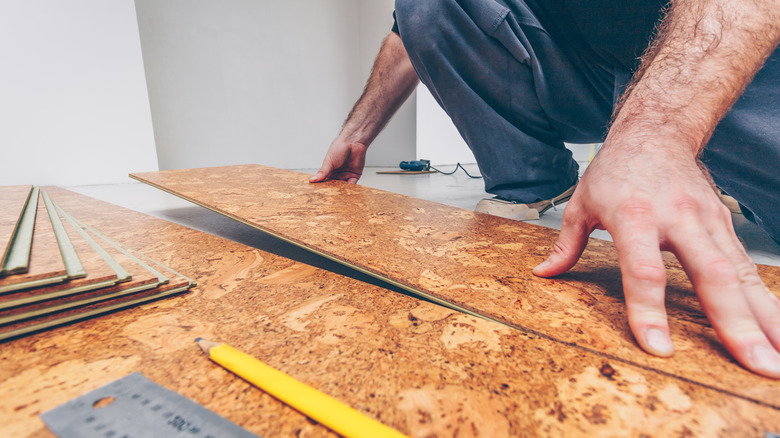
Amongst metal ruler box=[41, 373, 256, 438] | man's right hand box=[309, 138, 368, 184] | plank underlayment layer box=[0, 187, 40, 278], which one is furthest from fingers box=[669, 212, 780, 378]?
man's right hand box=[309, 138, 368, 184]

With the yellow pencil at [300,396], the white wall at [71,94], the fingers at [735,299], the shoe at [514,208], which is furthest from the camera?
the white wall at [71,94]

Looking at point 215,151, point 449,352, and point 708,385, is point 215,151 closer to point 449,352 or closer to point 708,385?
point 449,352

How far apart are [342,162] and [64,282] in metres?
1.34

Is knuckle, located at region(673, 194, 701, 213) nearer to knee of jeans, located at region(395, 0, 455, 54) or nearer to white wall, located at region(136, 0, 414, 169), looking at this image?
knee of jeans, located at region(395, 0, 455, 54)

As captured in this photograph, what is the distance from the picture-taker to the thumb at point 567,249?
0.65 metres

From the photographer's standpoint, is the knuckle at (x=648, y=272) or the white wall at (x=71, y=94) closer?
the knuckle at (x=648, y=272)

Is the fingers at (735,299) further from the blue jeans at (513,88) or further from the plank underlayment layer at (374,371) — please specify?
the blue jeans at (513,88)

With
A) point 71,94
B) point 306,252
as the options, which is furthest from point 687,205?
point 71,94

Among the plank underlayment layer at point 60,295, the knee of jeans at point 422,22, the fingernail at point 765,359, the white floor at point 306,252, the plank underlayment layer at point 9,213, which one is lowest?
the white floor at point 306,252

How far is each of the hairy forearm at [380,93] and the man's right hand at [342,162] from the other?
1.6 inches

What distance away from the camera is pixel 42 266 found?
0.60 metres

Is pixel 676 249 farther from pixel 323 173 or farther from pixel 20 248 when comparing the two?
pixel 323 173

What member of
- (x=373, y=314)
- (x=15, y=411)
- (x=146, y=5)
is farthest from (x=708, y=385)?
(x=146, y=5)

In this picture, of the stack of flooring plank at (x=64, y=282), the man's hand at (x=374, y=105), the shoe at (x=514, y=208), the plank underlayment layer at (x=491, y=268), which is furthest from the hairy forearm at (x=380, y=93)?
the stack of flooring plank at (x=64, y=282)
